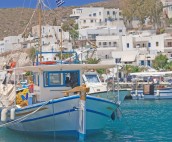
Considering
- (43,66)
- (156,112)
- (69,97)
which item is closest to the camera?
(69,97)

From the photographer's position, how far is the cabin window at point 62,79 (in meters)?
21.8

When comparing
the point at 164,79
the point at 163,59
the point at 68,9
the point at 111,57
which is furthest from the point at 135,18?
the point at 68,9

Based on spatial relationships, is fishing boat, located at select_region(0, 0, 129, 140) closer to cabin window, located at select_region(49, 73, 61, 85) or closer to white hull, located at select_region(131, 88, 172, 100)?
cabin window, located at select_region(49, 73, 61, 85)

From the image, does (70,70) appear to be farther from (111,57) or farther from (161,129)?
(111,57)

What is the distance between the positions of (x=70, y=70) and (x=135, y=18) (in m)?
85.3

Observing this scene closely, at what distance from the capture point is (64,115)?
1994cm

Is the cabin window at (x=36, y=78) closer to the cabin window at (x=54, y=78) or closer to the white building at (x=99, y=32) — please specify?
the cabin window at (x=54, y=78)

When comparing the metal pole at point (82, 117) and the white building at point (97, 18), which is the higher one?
the white building at point (97, 18)

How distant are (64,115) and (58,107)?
1.49 ft

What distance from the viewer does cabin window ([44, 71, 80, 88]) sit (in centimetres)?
2183

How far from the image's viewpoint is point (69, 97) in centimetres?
1944

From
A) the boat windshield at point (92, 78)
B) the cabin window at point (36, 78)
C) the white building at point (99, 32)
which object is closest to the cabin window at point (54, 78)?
the cabin window at point (36, 78)

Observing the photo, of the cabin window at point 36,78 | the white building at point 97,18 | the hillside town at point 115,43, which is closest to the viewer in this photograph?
the cabin window at point 36,78

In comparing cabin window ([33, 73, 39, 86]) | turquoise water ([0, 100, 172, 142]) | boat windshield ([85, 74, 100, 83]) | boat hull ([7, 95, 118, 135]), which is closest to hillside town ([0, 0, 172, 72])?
boat windshield ([85, 74, 100, 83])
